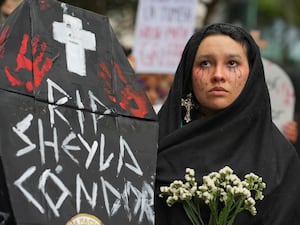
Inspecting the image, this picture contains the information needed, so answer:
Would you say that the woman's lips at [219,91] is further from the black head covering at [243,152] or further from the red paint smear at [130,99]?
the red paint smear at [130,99]

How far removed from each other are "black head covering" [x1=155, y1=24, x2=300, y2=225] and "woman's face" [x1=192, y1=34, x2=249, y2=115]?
1.1 inches

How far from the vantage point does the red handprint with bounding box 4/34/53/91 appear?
2.76m

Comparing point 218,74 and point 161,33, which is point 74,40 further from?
point 161,33

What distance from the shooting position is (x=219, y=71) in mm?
3244

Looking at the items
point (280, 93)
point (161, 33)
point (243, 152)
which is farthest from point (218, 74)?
point (161, 33)

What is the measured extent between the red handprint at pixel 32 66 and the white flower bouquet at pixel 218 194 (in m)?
0.57

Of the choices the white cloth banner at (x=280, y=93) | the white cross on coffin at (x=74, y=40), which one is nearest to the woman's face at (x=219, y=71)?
the white cross on coffin at (x=74, y=40)

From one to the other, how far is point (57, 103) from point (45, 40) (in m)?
0.23

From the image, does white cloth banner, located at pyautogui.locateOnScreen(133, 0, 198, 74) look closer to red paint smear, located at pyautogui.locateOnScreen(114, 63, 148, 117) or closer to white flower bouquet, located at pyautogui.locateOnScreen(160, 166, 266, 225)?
red paint smear, located at pyautogui.locateOnScreen(114, 63, 148, 117)

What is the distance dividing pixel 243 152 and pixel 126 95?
0.46 metres

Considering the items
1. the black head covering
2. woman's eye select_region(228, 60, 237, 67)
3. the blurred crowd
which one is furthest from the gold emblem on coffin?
the blurred crowd

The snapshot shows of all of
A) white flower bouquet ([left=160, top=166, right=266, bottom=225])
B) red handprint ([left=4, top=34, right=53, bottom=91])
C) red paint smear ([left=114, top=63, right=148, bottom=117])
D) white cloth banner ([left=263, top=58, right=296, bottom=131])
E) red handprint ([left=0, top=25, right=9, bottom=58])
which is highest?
red handprint ([left=0, top=25, right=9, bottom=58])

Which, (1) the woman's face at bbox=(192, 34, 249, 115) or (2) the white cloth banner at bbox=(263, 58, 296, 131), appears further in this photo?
(2) the white cloth banner at bbox=(263, 58, 296, 131)

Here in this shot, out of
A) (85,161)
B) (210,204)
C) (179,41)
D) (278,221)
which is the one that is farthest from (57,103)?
(179,41)
